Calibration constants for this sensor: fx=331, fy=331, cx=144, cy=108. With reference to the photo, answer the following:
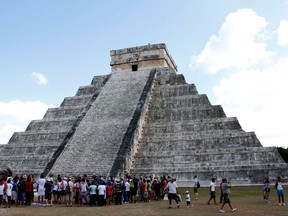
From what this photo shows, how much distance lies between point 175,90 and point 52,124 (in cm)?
927

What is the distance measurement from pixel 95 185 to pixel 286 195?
788 centimetres

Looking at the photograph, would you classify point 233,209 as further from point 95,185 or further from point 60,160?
point 60,160

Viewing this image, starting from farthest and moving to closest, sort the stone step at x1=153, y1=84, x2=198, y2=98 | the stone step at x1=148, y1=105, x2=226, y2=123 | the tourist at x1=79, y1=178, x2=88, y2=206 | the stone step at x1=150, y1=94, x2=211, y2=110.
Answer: the stone step at x1=153, y1=84, x2=198, y2=98 → the stone step at x1=150, y1=94, x2=211, y2=110 → the stone step at x1=148, y1=105, x2=226, y2=123 → the tourist at x1=79, y1=178, x2=88, y2=206

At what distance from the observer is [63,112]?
81.7ft

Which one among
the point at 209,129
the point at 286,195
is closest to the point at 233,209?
the point at 286,195

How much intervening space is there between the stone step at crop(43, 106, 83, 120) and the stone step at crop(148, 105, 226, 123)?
18.8 feet

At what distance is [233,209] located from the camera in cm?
1016

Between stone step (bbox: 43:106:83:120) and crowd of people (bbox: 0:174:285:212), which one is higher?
stone step (bbox: 43:106:83:120)

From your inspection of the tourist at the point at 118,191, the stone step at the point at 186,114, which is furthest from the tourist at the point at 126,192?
the stone step at the point at 186,114

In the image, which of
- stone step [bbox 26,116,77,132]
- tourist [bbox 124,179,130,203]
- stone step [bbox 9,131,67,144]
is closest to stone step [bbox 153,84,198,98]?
stone step [bbox 26,116,77,132]

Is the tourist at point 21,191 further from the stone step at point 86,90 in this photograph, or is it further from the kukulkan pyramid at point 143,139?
the stone step at point 86,90

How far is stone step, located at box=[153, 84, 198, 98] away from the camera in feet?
78.1

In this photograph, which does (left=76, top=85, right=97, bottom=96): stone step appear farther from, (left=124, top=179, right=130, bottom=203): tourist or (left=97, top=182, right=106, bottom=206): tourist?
(left=97, top=182, right=106, bottom=206): tourist

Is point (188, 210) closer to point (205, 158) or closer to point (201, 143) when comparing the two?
point (205, 158)
